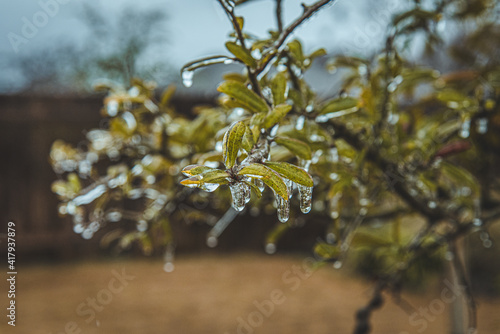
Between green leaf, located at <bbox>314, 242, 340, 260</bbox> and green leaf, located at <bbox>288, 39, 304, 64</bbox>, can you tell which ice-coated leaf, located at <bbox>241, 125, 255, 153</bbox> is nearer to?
green leaf, located at <bbox>288, 39, 304, 64</bbox>

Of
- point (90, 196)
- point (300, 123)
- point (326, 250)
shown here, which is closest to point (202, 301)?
point (90, 196)

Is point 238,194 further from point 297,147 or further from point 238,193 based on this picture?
point 297,147

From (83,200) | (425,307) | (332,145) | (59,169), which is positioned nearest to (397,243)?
(332,145)

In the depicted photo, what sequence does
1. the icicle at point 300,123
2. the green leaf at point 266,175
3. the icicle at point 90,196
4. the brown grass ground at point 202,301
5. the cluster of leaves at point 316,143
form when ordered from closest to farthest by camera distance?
the green leaf at point 266,175 → the cluster of leaves at point 316,143 → the icicle at point 300,123 → the icicle at point 90,196 → the brown grass ground at point 202,301

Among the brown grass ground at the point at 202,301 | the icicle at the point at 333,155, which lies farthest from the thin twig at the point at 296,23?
the brown grass ground at the point at 202,301

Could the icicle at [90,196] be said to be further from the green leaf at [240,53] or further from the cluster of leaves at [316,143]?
the green leaf at [240,53]

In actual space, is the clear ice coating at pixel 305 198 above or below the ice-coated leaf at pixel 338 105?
below

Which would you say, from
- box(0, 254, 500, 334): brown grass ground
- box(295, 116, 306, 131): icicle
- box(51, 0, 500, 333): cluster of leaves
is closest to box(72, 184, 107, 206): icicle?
box(51, 0, 500, 333): cluster of leaves
